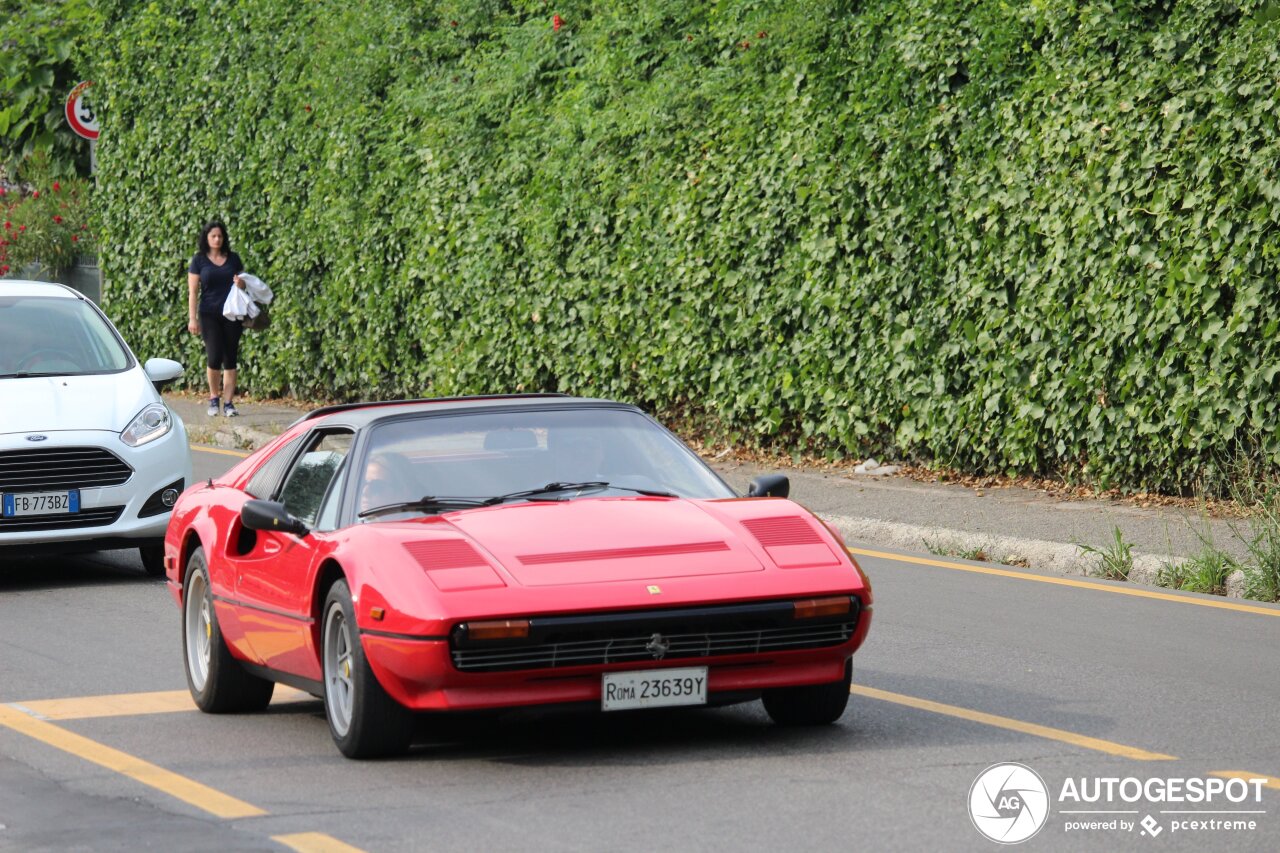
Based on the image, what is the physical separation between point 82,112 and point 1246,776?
23.7 m

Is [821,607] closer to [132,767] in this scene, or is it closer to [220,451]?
[132,767]

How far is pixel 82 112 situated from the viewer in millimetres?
27703

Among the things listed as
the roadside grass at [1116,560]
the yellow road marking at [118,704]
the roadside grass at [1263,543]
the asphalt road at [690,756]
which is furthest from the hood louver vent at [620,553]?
the roadside grass at [1116,560]

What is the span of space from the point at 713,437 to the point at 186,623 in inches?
384

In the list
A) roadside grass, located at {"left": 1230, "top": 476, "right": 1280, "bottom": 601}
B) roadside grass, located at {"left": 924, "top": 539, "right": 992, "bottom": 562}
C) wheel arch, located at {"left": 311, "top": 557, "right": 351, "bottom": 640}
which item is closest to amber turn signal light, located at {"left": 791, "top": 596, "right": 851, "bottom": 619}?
wheel arch, located at {"left": 311, "top": 557, "right": 351, "bottom": 640}

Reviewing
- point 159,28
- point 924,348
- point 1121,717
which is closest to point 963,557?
point 924,348

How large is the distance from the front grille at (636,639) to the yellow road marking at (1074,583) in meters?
4.64

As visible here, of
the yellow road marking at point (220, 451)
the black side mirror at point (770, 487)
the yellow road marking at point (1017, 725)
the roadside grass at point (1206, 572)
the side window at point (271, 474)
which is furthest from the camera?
the yellow road marking at point (220, 451)

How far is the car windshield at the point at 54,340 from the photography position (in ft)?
43.4

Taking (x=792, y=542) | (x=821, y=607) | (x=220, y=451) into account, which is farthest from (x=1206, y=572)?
(x=220, y=451)

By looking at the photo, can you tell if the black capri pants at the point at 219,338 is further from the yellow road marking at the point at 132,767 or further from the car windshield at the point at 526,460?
the car windshield at the point at 526,460

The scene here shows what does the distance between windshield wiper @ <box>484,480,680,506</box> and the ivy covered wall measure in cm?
533

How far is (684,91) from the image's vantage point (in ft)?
57.0

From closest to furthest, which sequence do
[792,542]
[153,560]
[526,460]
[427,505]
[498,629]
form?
[498,629]
[792,542]
[427,505]
[526,460]
[153,560]
